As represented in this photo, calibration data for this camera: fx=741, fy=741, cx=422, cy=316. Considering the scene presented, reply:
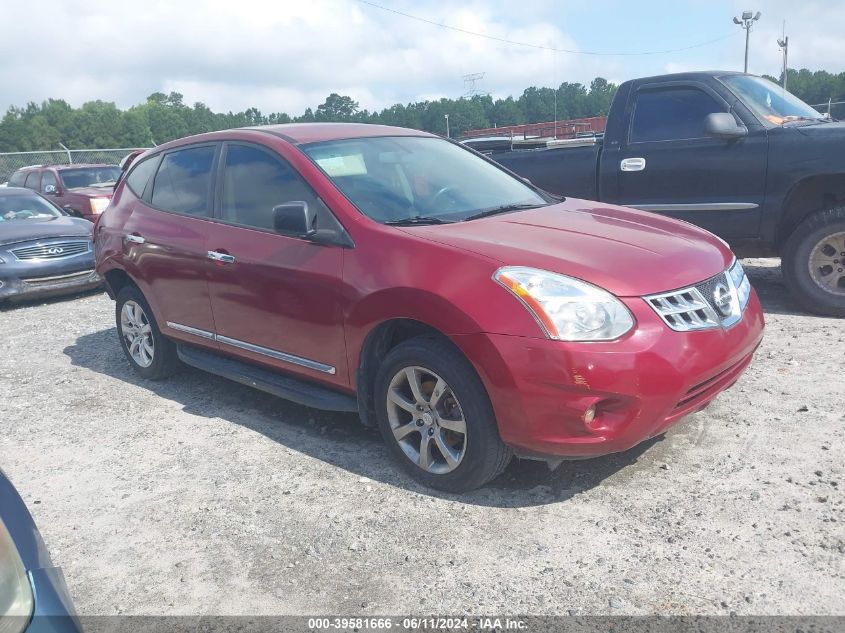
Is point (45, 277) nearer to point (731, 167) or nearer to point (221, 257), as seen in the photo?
point (221, 257)

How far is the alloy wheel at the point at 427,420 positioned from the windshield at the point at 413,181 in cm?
85

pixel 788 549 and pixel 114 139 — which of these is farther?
pixel 114 139

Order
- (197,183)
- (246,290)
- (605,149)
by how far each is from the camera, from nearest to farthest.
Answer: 1. (246,290)
2. (197,183)
3. (605,149)

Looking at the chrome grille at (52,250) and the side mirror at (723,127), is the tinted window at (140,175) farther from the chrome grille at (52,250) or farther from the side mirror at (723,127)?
the side mirror at (723,127)

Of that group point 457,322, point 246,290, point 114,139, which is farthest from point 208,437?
point 114,139

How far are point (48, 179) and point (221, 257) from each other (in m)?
11.8

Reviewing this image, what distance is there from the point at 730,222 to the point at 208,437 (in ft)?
14.6

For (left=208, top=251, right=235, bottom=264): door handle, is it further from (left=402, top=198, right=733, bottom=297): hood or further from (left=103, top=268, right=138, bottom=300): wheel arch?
(left=103, top=268, right=138, bottom=300): wheel arch

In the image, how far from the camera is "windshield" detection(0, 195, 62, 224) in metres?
9.97

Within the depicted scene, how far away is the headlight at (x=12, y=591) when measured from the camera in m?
1.63

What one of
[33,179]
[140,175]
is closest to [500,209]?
[140,175]

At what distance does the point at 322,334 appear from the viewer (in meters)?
3.86

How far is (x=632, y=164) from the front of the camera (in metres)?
6.57

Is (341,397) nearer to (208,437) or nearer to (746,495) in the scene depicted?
(208,437)
